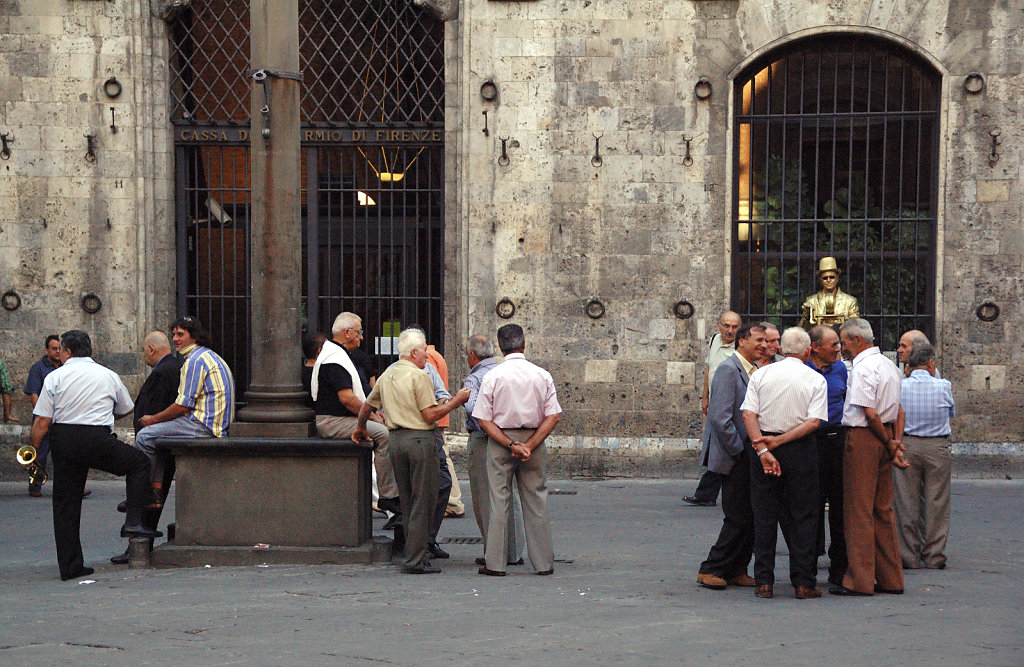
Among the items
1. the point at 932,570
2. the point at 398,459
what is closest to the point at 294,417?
the point at 398,459

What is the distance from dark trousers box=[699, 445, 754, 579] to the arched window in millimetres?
6113

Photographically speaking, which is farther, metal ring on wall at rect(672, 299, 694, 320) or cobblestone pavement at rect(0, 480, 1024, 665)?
metal ring on wall at rect(672, 299, 694, 320)

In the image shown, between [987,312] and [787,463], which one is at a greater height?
[987,312]

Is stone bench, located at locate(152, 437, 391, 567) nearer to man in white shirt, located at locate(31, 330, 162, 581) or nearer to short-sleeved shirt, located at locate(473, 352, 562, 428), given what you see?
man in white shirt, located at locate(31, 330, 162, 581)

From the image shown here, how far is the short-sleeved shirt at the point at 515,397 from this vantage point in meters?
8.16

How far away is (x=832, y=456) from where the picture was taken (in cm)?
783

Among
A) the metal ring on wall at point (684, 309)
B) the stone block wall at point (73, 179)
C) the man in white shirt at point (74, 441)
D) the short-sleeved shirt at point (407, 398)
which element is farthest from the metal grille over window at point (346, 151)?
the man in white shirt at point (74, 441)

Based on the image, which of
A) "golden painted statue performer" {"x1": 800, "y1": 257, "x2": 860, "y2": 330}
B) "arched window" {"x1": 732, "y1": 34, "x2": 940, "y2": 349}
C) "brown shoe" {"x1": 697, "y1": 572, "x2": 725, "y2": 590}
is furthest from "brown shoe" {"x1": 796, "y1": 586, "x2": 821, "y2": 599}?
"arched window" {"x1": 732, "y1": 34, "x2": 940, "y2": 349}

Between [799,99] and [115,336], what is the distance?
820 centimetres

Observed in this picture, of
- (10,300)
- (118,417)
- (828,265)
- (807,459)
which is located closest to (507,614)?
(807,459)

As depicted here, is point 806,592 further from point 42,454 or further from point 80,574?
point 42,454

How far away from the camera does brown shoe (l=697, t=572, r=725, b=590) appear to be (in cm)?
756

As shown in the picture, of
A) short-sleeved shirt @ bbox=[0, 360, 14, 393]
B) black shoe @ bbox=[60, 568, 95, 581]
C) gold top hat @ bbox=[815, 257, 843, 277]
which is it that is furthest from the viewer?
gold top hat @ bbox=[815, 257, 843, 277]

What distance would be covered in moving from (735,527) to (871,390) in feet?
3.96
